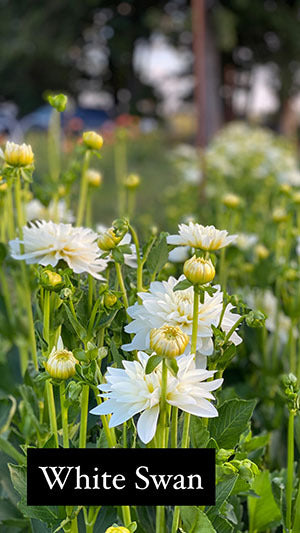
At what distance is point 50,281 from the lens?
1.67 feet

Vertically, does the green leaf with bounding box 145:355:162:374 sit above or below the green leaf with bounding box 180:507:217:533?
above

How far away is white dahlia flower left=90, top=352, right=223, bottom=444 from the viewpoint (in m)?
0.43

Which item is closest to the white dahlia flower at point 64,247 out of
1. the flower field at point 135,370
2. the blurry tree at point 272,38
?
the flower field at point 135,370

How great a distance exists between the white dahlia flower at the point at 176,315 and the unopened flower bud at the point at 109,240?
6 centimetres

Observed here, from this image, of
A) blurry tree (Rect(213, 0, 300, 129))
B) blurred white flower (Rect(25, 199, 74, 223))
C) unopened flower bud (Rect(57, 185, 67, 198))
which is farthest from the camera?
blurry tree (Rect(213, 0, 300, 129))

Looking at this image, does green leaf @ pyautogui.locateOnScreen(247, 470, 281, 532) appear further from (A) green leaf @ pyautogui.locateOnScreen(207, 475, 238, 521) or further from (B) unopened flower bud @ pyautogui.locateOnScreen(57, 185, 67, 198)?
(B) unopened flower bud @ pyautogui.locateOnScreen(57, 185, 67, 198)

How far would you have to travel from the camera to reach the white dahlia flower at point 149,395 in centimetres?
43

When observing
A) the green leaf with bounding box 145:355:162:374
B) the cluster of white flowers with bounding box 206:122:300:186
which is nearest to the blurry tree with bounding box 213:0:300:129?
the cluster of white flowers with bounding box 206:122:300:186

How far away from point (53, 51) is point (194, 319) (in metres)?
11.3

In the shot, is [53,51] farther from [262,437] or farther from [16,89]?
[262,437]

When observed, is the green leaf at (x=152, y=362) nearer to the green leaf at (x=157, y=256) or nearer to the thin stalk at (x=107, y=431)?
the thin stalk at (x=107, y=431)

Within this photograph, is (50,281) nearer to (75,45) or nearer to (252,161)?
(252,161)

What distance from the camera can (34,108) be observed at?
1424 cm

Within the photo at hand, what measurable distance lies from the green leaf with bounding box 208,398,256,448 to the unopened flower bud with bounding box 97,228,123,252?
6.7 inches
